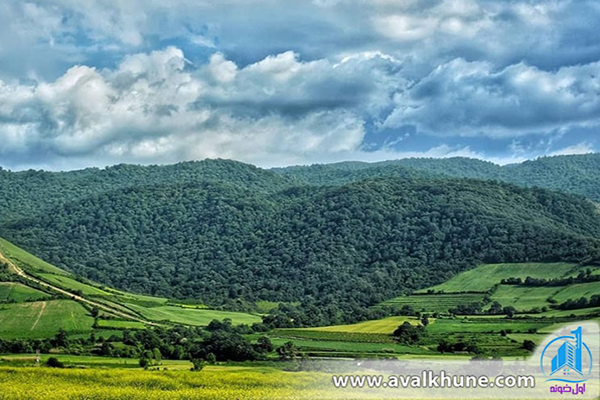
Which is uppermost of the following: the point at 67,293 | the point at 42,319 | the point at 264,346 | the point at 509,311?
the point at 67,293

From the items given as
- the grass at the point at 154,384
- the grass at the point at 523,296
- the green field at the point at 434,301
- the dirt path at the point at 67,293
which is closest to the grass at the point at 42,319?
the dirt path at the point at 67,293

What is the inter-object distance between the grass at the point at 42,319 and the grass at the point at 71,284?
2442cm

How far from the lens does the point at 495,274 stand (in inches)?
7254

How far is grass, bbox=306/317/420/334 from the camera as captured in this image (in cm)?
13732

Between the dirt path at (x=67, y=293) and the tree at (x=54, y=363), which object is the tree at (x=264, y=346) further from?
the dirt path at (x=67, y=293)

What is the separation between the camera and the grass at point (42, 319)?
4943 inches

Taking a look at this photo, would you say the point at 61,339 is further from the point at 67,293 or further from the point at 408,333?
the point at 408,333

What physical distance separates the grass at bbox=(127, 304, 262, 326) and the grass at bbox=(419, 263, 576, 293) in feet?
166

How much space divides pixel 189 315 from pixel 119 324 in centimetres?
3042

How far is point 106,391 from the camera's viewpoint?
71375 millimetres

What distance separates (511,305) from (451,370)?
7887 centimetres

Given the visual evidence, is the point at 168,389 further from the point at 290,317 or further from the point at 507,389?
the point at 290,317

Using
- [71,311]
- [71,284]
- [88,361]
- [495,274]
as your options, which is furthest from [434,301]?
[88,361]

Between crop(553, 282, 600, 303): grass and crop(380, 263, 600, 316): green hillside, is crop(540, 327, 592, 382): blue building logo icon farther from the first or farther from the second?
crop(553, 282, 600, 303): grass
